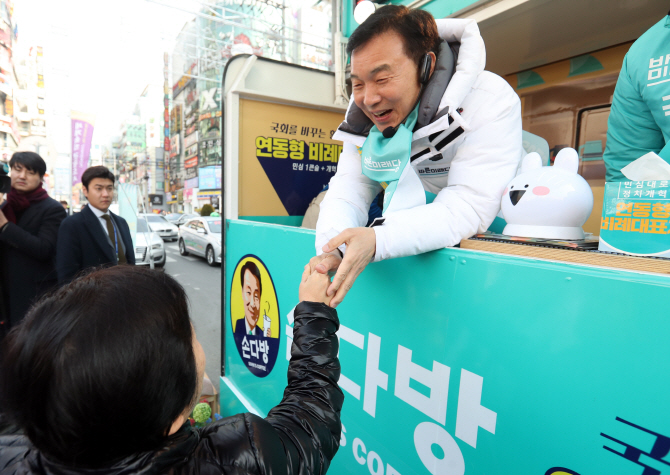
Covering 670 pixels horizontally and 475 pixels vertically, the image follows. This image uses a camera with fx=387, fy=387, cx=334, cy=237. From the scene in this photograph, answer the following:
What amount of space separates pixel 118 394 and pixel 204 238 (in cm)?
1064

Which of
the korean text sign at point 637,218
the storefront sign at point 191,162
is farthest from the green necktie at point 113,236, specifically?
the storefront sign at point 191,162

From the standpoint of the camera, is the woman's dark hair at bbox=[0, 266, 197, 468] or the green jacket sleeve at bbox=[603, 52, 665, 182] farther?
the green jacket sleeve at bbox=[603, 52, 665, 182]

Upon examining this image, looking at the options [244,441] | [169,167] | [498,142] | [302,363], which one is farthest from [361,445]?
[169,167]

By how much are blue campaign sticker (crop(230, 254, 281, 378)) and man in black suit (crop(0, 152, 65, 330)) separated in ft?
4.26

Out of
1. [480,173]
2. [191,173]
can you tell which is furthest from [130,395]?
[191,173]

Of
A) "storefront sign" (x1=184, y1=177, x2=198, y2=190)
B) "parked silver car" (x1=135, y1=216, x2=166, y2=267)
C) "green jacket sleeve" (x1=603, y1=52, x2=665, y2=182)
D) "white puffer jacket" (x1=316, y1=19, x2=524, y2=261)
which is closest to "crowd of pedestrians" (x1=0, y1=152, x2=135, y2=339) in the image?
"white puffer jacket" (x1=316, y1=19, x2=524, y2=261)

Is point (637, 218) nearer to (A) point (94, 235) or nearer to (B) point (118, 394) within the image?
(B) point (118, 394)

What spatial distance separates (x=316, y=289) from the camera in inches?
38.3

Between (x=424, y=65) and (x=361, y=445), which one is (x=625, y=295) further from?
(x=361, y=445)

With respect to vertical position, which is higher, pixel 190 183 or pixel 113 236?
pixel 190 183

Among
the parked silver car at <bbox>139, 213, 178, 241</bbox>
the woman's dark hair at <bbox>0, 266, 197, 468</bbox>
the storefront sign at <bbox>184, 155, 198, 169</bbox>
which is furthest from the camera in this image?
the storefront sign at <bbox>184, 155, 198, 169</bbox>

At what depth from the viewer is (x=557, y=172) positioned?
1.06 metres

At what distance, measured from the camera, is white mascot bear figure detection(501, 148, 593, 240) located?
3.39ft

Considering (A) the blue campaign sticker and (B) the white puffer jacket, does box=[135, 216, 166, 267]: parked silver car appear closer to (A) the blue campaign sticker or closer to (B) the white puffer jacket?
(A) the blue campaign sticker
